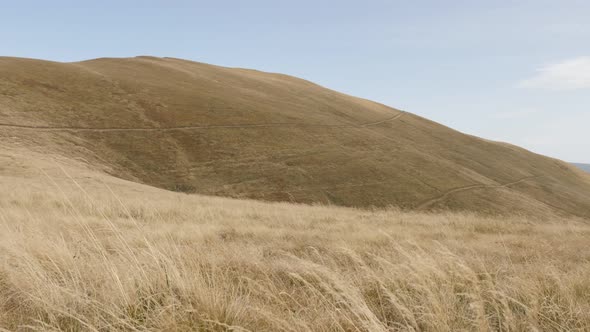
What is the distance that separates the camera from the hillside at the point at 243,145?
1725 inches

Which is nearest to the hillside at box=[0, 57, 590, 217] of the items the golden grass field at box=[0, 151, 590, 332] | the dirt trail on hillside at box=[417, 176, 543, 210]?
the dirt trail on hillside at box=[417, 176, 543, 210]

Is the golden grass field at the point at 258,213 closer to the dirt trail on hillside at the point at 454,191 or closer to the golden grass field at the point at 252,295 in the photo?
the golden grass field at the point at 252,295

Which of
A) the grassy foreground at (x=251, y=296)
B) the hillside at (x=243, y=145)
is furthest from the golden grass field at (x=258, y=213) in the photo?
the hillside at (x=243, y=145)

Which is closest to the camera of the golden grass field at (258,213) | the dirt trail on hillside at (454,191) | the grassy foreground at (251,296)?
the grassy foreground at (251,296)

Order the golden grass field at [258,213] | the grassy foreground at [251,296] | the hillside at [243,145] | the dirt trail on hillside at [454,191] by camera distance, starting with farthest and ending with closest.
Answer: the dirt trail on hillside at [454,191]
the hillside at [243,145]
the golden grass field at [258,213]
the grassy foreground at [251,296]

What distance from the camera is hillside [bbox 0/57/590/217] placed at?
43.8m

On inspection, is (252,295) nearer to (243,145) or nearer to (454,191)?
(243,145)

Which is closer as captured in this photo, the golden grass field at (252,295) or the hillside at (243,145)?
the golden grass field at (252,295)

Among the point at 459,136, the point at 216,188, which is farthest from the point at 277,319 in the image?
the point at 459,136

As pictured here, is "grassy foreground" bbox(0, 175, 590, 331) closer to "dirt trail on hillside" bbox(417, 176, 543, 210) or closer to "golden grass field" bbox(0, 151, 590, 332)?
"golden grass field" bbox(0, 151, 590, 332)

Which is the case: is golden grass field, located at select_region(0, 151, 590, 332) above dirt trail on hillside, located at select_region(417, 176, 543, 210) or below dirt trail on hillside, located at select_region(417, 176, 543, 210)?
above

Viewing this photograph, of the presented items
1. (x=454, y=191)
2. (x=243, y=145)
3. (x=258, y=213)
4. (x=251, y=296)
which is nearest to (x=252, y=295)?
(x=251, y=296)

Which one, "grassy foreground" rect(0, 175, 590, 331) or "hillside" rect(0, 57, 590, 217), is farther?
"hillside" rect(0, 57, 590, 217)

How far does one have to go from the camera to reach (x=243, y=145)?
5247 cm
